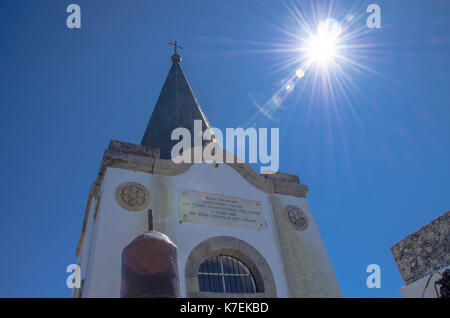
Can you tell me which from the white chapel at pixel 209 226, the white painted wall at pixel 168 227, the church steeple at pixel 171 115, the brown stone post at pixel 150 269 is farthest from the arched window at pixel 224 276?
the church steeple at pixel 171 115

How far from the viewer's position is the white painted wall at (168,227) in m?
7.27

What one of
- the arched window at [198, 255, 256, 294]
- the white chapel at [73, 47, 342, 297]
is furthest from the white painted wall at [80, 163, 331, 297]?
the arched window at [198, 255, 256, 294]

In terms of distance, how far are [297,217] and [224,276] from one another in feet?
9.87

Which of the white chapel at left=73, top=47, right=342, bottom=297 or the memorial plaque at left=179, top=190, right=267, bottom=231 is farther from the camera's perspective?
the memorial plaque at left=179, top=190, right=267, bottom=231

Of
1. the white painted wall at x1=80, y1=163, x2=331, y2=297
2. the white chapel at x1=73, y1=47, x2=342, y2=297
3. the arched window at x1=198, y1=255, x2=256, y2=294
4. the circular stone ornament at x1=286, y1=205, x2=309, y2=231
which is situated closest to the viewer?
the white painted wall at x1=80, y1=163, x2=331, y2=297

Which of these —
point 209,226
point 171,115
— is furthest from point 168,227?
point 171,115

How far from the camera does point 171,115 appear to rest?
42.4 ft

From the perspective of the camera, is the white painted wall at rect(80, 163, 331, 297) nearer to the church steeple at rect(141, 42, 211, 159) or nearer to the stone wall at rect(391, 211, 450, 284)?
the church steeple at rect(141, 42, 211, 159)

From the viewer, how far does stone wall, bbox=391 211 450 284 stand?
4298mm

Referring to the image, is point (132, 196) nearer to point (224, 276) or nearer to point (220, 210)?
point (220, 210)

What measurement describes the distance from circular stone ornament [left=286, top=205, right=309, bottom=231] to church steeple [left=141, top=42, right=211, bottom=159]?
4.05 m

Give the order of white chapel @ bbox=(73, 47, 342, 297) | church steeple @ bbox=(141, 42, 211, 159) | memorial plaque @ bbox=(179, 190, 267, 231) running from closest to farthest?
white chapel @ bbox=(73, 47, 342, 297)
memorial plaque @ bbox=(179, 190, 267, 231)
church steeple @ bbox=(141, 42, 211, 159)

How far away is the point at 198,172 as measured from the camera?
9.82m

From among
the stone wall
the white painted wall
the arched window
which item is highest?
the white painted wall
